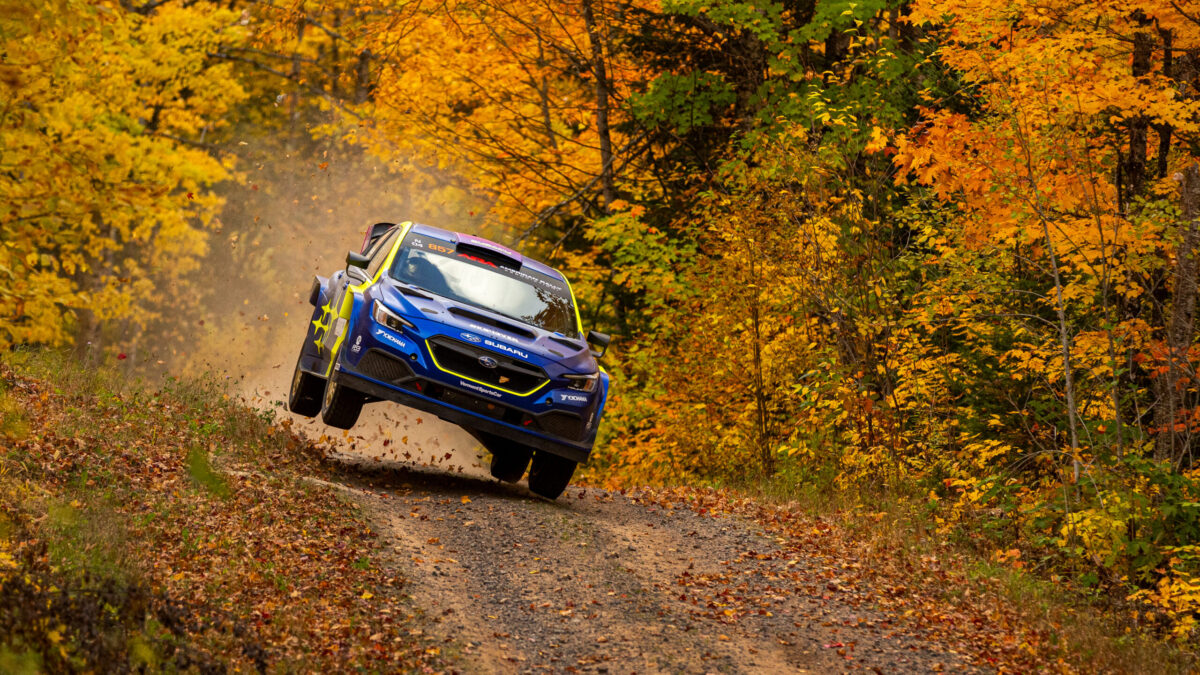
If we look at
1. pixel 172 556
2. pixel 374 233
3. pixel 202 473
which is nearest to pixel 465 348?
pixel 172 556

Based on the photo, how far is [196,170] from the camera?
23.1 metres

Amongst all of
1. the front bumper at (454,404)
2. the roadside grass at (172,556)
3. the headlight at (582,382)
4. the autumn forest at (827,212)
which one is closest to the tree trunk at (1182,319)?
the autumn forest at (827,212)

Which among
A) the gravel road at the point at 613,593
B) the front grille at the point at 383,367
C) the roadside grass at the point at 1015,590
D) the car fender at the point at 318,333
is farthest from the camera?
the car fender at the point at 318,333

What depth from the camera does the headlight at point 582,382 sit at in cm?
1031

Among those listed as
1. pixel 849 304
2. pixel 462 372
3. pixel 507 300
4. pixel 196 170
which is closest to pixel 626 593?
Answer: pixel 462 372

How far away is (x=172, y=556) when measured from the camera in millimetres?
6910

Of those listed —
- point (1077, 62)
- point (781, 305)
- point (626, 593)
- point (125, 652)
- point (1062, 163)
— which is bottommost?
point (626, 593)

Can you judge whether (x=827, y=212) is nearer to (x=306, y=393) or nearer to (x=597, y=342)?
(x=597, y=342)

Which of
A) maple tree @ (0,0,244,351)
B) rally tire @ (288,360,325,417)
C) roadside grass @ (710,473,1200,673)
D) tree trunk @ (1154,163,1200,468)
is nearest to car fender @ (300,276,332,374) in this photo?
rally tire @ (288,360,325,417)

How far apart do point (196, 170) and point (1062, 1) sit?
681 inches

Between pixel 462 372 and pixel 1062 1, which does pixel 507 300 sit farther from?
pixel 1062 1

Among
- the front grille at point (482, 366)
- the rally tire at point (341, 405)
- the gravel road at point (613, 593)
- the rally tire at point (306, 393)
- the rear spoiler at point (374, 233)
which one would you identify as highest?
the rear spoiler at point (374, 233)

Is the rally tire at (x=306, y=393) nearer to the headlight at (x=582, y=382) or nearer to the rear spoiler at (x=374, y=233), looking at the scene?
the rear spoiler at (x=374, y=233)

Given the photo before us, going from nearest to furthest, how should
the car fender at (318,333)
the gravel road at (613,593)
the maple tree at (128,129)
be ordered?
the gravel road at (613,593), the car fender at (318,333), the maple tree at (128,129)
